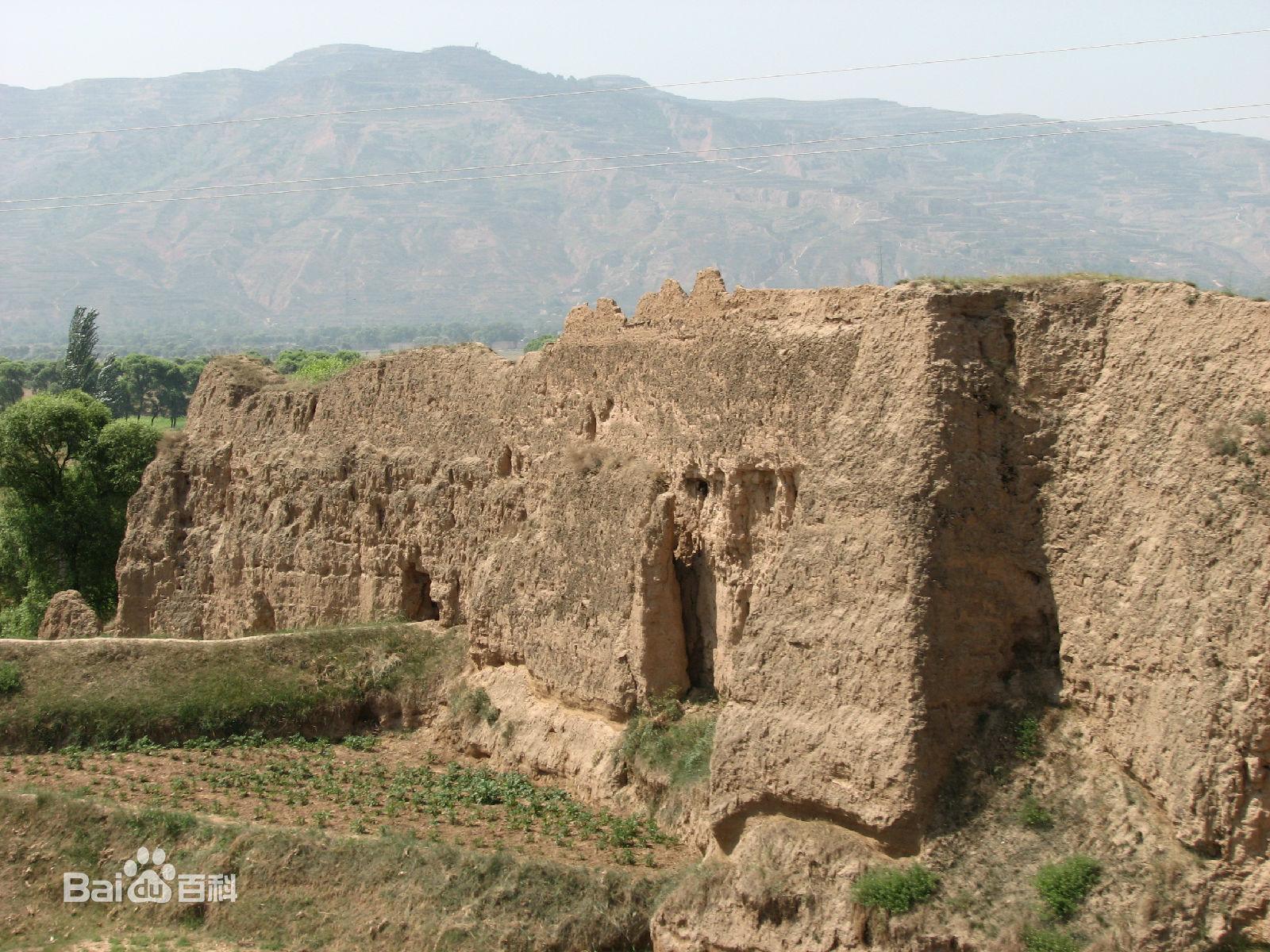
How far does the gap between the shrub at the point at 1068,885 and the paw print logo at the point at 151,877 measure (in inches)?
407

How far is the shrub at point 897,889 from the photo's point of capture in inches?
488

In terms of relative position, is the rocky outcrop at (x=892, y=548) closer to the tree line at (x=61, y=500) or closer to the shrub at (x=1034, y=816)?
the shrub at (x=1034, y=816)

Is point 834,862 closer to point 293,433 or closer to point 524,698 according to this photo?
point 524,698

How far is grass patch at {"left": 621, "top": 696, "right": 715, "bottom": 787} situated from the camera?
54.3ft

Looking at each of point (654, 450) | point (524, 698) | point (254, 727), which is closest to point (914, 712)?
point (654, 450)

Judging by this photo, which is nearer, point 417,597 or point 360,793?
→ point 360,793

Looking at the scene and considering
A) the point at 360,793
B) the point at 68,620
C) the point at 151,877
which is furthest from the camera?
the point at 68,620

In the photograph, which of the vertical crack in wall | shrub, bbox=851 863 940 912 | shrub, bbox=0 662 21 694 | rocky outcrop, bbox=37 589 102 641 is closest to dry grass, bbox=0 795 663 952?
shrub, bbox=851 863 940 912

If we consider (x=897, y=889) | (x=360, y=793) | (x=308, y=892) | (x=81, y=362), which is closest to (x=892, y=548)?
(x=897, y=889)

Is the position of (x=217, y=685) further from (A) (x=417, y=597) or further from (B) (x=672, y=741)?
(B) (x=672, y=741)

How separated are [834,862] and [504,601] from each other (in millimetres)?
8416

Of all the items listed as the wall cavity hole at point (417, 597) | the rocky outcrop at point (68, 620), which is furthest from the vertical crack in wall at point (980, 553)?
the rocky outcrop at point (68, 620)

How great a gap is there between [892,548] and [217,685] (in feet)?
41.5

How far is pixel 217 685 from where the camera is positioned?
2217cm
